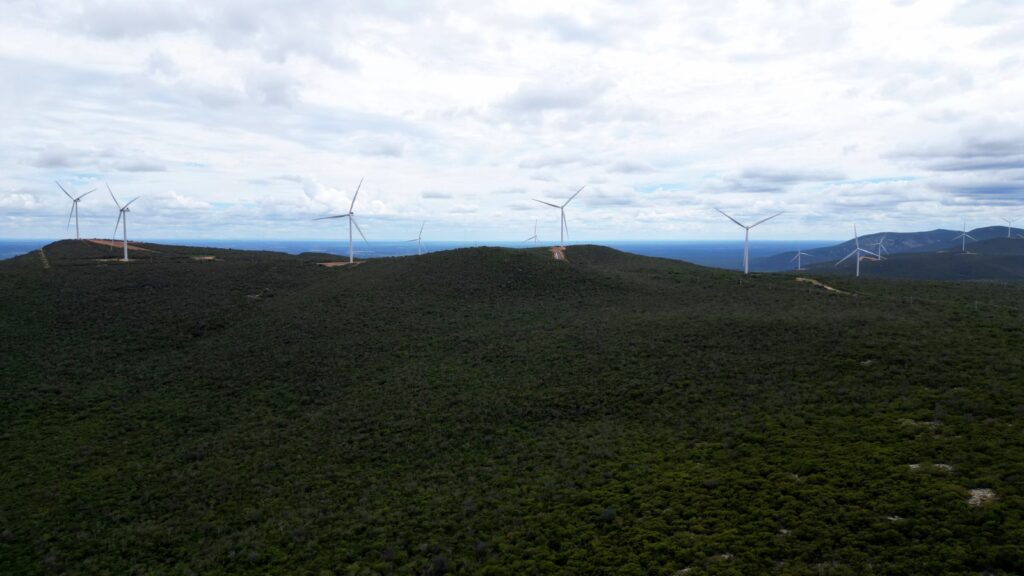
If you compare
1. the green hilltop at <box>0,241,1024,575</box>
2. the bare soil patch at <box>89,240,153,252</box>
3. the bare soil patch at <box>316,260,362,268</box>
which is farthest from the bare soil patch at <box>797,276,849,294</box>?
the bare soil patch at <box>89,240,153,252</box>

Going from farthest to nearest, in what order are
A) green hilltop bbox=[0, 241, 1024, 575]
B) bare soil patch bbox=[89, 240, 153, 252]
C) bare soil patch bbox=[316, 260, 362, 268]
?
1. bare soil patch bbox=[89, 240, 153, 252]
2. bare soil patch bbox=[316, 260, 362, 268]
3. green hilltop bbox=[0, 241, 1024, 575]

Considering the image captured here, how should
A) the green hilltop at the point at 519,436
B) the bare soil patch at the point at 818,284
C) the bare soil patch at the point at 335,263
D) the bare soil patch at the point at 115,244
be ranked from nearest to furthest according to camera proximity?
the green hilltop at the point at 519,436, the bare soil patch at the point at 818,284, the bare soil patch at the point at 335,263, the bare soil patch at the point at 115,244

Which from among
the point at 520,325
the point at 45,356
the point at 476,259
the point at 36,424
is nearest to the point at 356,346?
the point at 520,325

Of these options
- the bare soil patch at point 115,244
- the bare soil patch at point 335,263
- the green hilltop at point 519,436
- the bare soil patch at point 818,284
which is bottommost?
the green hilltop at point 519,436

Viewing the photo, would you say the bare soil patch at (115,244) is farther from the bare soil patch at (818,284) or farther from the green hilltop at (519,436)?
the bare soil patch at (818,284)

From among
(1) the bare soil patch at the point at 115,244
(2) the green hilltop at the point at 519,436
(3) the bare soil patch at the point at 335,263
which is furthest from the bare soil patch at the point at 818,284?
(1) the bare soil patch at the point at 115,244

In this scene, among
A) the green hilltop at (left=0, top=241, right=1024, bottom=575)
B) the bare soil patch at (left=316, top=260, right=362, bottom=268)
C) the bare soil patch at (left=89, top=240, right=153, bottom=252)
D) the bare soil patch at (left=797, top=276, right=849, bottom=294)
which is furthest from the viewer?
the bare soil patch at (left=89, top=240, right=153, bottom=252)

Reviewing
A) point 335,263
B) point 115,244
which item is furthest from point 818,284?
point 115,244

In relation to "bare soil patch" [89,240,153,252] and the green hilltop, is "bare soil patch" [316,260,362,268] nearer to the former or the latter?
the green hilltop

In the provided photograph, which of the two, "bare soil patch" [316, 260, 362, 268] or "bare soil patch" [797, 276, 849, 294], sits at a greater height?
"bare soil patch" [316, 260, 362, 268]
